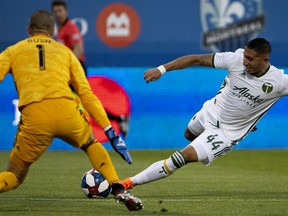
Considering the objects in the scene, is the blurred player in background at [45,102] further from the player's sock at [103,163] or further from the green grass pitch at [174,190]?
the green grass pitch at [174,190]

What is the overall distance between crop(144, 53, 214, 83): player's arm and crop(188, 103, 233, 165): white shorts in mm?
618

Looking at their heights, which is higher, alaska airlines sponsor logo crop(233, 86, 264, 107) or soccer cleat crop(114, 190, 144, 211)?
alaska airlines sponsor logo crop(233, 86, 264, 107)

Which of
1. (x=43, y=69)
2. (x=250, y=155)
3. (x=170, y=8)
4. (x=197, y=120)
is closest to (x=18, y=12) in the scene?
(x=170, y=8)

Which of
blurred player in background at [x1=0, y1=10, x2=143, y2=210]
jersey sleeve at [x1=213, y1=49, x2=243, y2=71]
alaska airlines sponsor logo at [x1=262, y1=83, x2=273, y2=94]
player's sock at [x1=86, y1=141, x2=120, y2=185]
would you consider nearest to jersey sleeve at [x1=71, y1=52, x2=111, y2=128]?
blurred player in background at [x1=0, y1=10, x2=143, y2=210]

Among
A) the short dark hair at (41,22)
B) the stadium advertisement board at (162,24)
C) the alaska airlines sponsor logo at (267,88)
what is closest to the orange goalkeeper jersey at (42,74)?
the short dark hair at (41,22)

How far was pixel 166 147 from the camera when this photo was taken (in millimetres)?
15023

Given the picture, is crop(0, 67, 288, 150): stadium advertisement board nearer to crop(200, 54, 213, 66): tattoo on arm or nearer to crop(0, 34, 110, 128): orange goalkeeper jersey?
crop(200, 54, 213, 66): tattoo on arm

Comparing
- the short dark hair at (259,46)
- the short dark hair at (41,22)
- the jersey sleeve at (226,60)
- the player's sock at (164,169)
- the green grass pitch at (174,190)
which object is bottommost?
the green grass pitch at (174,190)

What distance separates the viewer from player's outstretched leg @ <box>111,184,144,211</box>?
7398 millimetres

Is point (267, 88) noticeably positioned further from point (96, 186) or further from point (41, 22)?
point (41, 22)

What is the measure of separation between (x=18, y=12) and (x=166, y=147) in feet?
25.0

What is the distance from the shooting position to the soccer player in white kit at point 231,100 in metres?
8.41

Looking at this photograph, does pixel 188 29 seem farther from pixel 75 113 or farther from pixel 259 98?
pixel 75 113

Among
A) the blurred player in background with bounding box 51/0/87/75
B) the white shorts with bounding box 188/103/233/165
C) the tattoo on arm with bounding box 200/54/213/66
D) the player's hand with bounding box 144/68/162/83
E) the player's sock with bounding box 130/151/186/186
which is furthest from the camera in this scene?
the blurred player in background with bounding box 51/0/87/75
